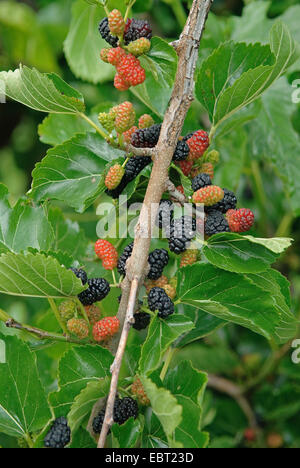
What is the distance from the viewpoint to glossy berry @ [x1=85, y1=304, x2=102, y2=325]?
2.73 feet

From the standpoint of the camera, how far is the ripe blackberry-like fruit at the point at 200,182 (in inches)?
31.8

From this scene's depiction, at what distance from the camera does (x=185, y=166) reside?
0.85m

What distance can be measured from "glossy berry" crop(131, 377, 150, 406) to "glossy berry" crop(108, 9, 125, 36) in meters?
0.46

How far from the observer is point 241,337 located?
1.70m

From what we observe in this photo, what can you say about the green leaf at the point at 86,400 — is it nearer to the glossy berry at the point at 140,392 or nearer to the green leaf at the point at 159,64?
the glossy berry at the point at 140,392

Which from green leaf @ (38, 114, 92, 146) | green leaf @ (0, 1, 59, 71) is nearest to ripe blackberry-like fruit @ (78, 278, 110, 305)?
green leaf @ (38, 114, 92, 146)

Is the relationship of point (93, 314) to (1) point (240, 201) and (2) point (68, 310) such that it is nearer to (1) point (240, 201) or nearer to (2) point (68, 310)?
(2) point (68, 310)

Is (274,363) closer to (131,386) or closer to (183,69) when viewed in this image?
(131,386)

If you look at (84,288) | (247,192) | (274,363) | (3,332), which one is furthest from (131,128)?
(247,192)

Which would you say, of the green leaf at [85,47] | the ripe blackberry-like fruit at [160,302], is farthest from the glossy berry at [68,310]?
the green leaf at [85,47]

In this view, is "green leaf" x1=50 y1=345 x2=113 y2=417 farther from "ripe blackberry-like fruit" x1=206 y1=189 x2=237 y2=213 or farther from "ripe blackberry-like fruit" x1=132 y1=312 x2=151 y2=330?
"ripe blackberry-like fruit" x1=206 y1=189 x2=237 y2=213

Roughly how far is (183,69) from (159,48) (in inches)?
1.6

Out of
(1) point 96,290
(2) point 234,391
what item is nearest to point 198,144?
(1) point 96,290

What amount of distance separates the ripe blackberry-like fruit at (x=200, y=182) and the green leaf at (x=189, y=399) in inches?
9.4
